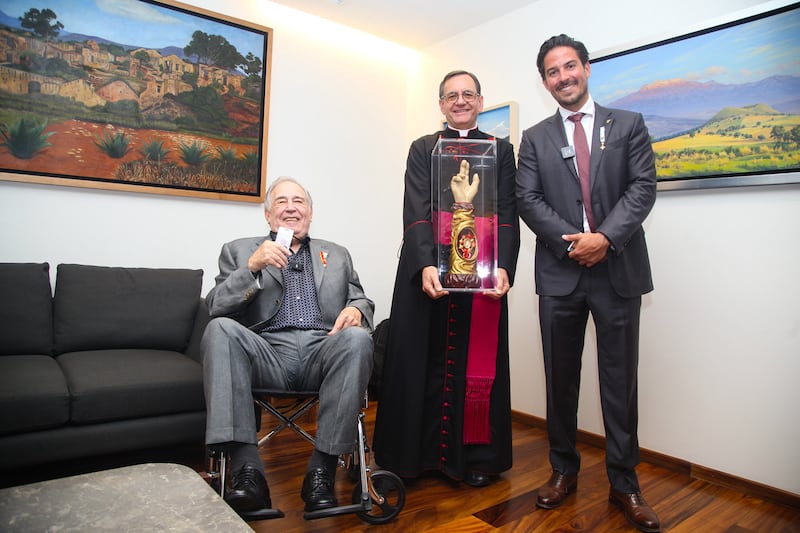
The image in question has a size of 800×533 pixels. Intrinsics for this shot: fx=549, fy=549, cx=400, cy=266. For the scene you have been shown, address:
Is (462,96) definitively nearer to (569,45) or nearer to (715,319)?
(569,45)

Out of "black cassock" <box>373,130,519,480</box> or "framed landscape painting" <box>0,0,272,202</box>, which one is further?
"framed landscape painting" <box>0,0,272,202</box>

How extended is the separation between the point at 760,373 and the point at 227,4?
3.74 meters

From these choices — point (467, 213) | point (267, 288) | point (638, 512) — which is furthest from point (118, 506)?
point (638, 512)

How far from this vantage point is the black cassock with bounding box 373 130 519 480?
2.39 m

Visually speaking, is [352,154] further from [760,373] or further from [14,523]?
[14,523]

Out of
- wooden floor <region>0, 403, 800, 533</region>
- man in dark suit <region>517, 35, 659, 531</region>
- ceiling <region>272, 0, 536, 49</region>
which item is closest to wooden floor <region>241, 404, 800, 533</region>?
wooden floor <region>0, 403, 800, 533</region>

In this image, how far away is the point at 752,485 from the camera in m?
2.51

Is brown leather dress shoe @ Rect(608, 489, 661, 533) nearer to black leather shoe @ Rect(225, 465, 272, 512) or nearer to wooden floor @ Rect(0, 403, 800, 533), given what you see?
wooden floor @ Rect(0, 403, 800, 533)

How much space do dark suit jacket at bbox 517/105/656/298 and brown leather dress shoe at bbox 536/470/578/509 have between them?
2.57 feet

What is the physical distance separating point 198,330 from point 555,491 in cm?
197

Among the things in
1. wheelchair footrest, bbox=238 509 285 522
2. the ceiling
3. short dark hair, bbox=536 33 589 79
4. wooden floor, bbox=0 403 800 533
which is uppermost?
the ceiling

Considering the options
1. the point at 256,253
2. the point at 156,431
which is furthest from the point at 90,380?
the point at 256,253

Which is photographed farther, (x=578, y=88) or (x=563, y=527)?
(x=578, y=88)

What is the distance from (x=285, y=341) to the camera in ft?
7.27
